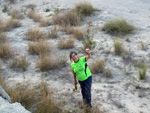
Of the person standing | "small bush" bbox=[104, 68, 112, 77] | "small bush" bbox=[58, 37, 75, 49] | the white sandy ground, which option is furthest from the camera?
"small bush" bbox=[58, 37, 75, 49]

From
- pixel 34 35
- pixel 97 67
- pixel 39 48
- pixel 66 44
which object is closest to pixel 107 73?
pixel 97 67

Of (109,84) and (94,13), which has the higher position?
(94,13)

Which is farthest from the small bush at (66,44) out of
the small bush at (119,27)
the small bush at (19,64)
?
the small bush at (119,27)

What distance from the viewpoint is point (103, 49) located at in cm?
580

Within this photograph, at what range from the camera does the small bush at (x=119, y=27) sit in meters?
6.79

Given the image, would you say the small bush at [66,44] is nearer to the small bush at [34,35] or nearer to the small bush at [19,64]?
the small bush at [34,35]

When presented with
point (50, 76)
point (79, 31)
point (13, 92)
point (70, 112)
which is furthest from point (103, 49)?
point (13, 92)

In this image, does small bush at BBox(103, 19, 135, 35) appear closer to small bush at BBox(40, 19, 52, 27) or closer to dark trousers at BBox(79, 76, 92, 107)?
small bush at BBox(40, 19, 52, 27)

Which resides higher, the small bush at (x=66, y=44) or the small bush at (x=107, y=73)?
the small bush at (x=66, y=44)

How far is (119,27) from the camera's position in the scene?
22.2 feet

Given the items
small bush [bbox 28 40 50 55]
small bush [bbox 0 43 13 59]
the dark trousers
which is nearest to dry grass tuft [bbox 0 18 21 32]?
small bush [bbox 0 43 13 59]

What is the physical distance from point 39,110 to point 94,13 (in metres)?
7.29

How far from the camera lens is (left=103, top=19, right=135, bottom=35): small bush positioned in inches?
267

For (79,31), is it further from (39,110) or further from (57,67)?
(39,110)
